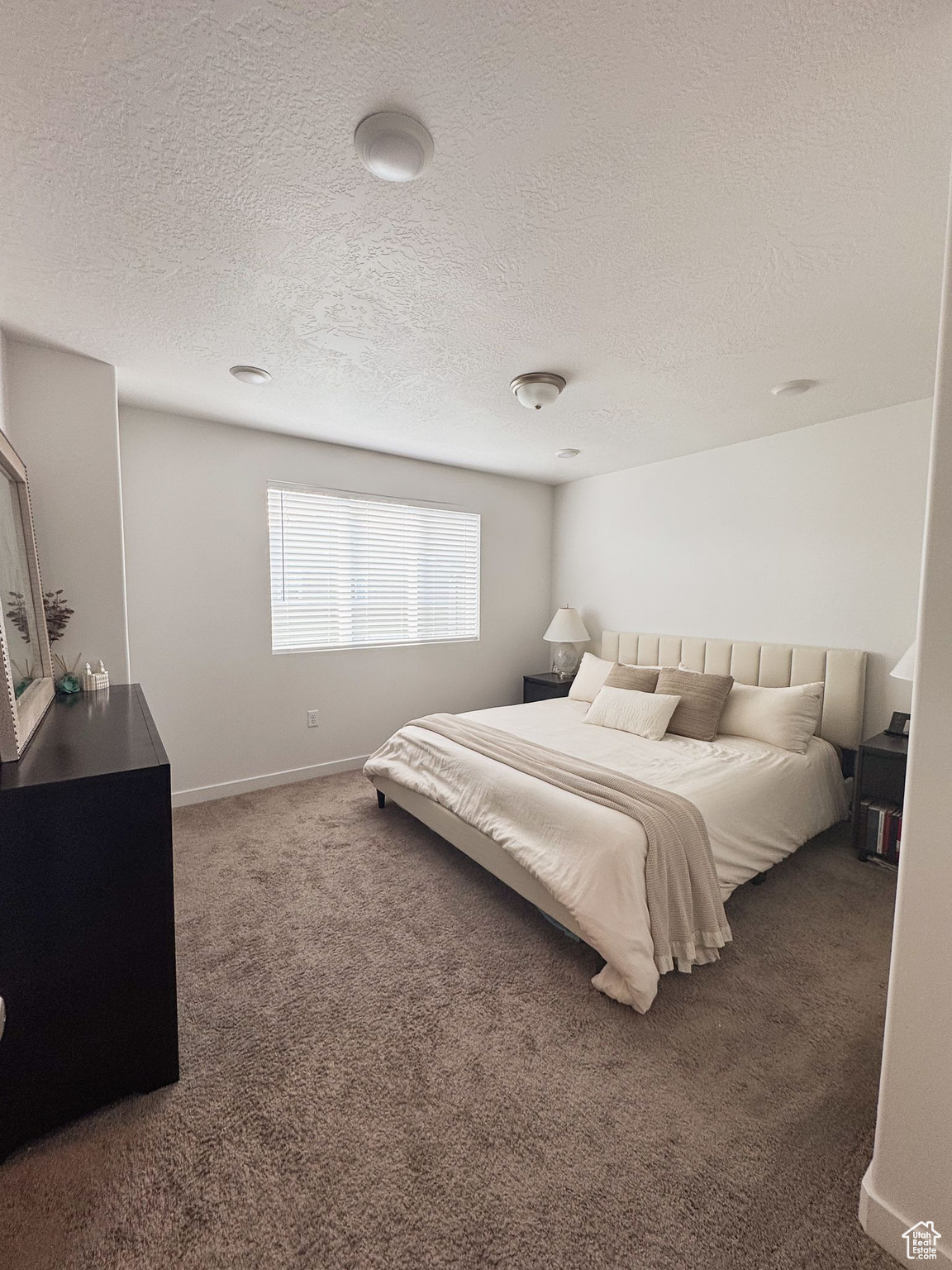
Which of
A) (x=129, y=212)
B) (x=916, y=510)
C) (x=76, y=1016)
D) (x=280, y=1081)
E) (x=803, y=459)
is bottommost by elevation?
(x=280, y=1081)

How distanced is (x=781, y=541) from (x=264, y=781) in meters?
3.89

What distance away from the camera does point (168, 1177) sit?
124 cm

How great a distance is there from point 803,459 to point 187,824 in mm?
4419

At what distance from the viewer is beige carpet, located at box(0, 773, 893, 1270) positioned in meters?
1.12

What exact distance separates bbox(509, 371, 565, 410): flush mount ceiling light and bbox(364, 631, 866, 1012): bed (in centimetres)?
181

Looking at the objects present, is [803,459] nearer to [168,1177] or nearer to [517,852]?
[517,852]

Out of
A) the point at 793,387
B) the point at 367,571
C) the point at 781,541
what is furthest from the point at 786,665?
the point at 367,571

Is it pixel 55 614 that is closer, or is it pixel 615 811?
pixel 615 811

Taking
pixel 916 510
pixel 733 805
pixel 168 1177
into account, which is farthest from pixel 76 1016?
pixel 916 510

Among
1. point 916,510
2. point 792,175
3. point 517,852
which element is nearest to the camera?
point 792,175

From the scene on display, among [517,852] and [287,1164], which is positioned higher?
[517,852]

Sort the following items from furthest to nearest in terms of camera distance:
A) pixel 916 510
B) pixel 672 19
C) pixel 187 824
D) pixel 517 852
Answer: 1. pixel 187 824
2. pixel 916 510
3. pixel 517 852
4. pixel 672 19

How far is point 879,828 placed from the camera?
269 cm

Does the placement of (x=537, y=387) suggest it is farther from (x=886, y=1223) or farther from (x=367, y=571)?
(x=886, y=1223)
